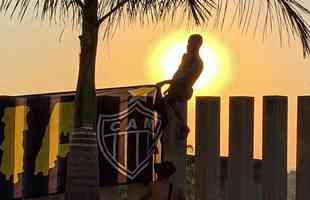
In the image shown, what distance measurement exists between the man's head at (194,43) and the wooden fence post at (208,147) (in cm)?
51

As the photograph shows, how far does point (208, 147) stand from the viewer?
785 centimetres

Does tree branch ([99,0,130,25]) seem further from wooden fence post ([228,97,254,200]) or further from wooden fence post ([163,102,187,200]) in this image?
wooden fence post ([228,97,254,200])

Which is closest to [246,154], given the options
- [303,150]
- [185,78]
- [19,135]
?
[303,150]

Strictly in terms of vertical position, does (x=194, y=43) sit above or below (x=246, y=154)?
above

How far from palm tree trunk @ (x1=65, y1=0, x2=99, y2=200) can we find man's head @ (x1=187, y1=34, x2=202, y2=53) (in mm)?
1069

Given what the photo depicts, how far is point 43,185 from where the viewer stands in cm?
739

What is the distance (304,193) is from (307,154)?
1.26 feet

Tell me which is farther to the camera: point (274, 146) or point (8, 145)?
point (274, 146)

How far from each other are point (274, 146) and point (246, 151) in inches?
11.0

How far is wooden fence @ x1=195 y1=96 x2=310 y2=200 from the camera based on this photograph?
25.5 ft

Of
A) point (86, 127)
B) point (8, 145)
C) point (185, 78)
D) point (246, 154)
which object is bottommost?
point (246, 154)

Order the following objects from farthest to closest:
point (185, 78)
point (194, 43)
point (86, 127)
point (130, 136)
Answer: point (130, 136), point (185, 78), point (194, 43), point (86, 127)

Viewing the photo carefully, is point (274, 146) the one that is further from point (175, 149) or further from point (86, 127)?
point (86, 127)

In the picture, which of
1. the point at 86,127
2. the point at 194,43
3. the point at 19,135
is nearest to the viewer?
the point at 86,127
